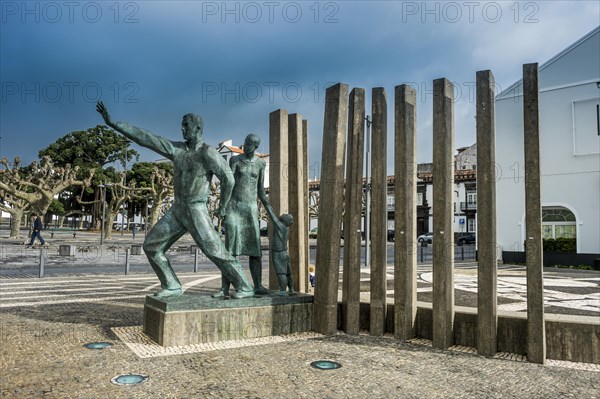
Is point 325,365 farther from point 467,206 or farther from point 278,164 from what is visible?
point 467,206

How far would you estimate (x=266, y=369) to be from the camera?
15.2ft

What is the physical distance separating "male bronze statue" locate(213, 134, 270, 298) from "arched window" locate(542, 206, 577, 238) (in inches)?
801

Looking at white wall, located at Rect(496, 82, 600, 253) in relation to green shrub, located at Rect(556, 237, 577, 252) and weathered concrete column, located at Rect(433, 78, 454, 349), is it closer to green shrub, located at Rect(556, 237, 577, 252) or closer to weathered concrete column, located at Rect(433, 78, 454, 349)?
green shrub, located at Rect(556, 237, 577, 252)

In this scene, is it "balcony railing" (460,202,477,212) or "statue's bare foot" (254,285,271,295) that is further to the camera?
"balcony railing" (460,202,477,212)

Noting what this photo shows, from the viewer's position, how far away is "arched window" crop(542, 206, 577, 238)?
890 inches

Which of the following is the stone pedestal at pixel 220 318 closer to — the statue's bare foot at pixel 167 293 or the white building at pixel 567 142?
the statue's bare foot at pixel 167 293

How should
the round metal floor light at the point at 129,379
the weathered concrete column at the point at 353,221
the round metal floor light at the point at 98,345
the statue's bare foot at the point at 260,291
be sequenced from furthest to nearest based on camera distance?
the statue's bare foot at the point at 260,291
the weathered concrete column at the point at 353,221
the round metal floor light at the point at 98,345
the round metal floor light at the point at 129,379

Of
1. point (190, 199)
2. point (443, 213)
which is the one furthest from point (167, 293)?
point (443, 213)

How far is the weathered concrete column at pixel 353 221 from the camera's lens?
6.50 meters

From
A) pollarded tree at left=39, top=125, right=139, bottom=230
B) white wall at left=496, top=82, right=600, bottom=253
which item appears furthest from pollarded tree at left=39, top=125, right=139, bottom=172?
white wall at left=496, top=82, right=600, bottom=253

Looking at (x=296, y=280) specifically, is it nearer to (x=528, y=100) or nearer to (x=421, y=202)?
(x=528, y=100)

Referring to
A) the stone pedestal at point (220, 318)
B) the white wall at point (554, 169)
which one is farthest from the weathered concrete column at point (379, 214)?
the white wall at point (554, 169)

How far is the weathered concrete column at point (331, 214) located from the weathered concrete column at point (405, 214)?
2.41 ft

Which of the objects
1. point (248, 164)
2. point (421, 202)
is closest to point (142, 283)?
point (248, 164)
